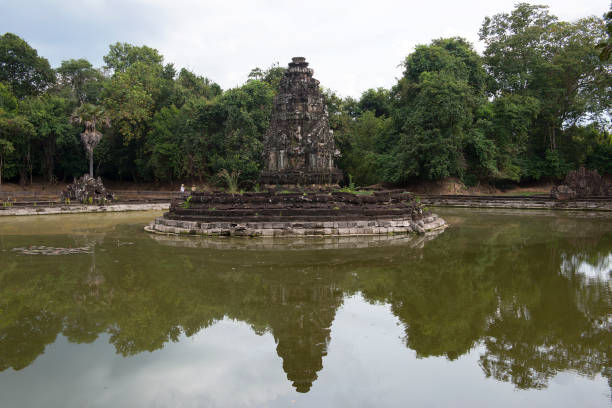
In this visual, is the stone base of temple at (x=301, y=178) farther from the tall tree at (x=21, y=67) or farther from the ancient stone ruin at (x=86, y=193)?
the tall tree at (x=21, y=67)

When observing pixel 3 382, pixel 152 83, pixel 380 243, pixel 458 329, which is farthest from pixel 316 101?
pixel 152 83

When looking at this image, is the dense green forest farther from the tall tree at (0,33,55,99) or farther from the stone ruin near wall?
the stone ruin near wall

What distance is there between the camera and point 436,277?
25.1 feet

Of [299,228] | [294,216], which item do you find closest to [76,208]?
[294,216]

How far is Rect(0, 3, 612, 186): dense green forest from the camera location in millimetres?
28047

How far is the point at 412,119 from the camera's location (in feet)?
91.9

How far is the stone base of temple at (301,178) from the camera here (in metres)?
16.1

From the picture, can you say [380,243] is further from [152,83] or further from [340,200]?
[152,83]

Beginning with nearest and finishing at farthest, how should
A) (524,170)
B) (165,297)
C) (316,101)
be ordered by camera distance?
(165,297), (316,101), (524,170)

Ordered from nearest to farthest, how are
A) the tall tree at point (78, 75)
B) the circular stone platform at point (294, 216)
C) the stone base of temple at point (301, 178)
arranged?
the circular stone platform at point (294, 216)
the stone base of temple at point (301, 178)
the tall tree at point (78, 75)

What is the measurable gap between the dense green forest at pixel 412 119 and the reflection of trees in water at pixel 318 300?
16.2 m

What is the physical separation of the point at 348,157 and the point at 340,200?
62.4 feet

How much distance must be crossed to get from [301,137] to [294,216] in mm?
4464

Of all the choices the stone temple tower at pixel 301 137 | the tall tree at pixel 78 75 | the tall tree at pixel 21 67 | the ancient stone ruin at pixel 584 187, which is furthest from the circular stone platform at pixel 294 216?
the tall tree at pixel 78 75
